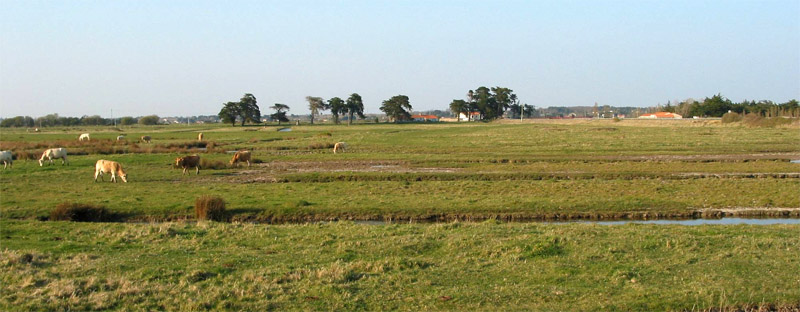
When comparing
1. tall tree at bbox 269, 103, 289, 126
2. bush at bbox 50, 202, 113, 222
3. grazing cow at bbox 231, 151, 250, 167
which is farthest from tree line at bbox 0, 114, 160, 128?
bush at bbox 50, 202, 113, 222

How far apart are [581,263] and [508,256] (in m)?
1.39

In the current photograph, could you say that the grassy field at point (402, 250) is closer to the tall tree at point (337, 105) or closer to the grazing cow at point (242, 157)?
the grazing cow at point (242, 157)

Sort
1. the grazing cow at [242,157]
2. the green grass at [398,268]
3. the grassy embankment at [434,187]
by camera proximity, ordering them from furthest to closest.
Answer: the grazing cow at [242,157]
the grassy embankment at [434,187]
the green grass at [398,268]

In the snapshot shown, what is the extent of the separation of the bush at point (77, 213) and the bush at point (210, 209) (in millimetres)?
3065

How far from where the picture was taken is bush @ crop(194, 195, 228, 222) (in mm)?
20703

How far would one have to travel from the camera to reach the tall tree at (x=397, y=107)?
176 meters

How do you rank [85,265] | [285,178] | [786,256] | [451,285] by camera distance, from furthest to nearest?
1. [285,178]
2. [786,256]
3. [85,265]
4. [451,285]

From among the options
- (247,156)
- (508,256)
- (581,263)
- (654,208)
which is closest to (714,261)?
(581,263)

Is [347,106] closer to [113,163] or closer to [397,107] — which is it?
[397,107]

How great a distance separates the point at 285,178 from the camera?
32656 mm

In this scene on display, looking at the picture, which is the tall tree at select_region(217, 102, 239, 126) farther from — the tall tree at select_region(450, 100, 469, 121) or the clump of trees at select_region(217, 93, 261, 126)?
the tall tree at select_region(450, 100, 469, 121)

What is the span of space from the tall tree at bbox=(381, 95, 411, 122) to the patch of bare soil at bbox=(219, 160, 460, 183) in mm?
132334

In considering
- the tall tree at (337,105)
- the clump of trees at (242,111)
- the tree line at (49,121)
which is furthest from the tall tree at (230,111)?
the tree line at (49,121)

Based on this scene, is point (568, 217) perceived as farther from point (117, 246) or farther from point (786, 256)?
point (117, 246)
